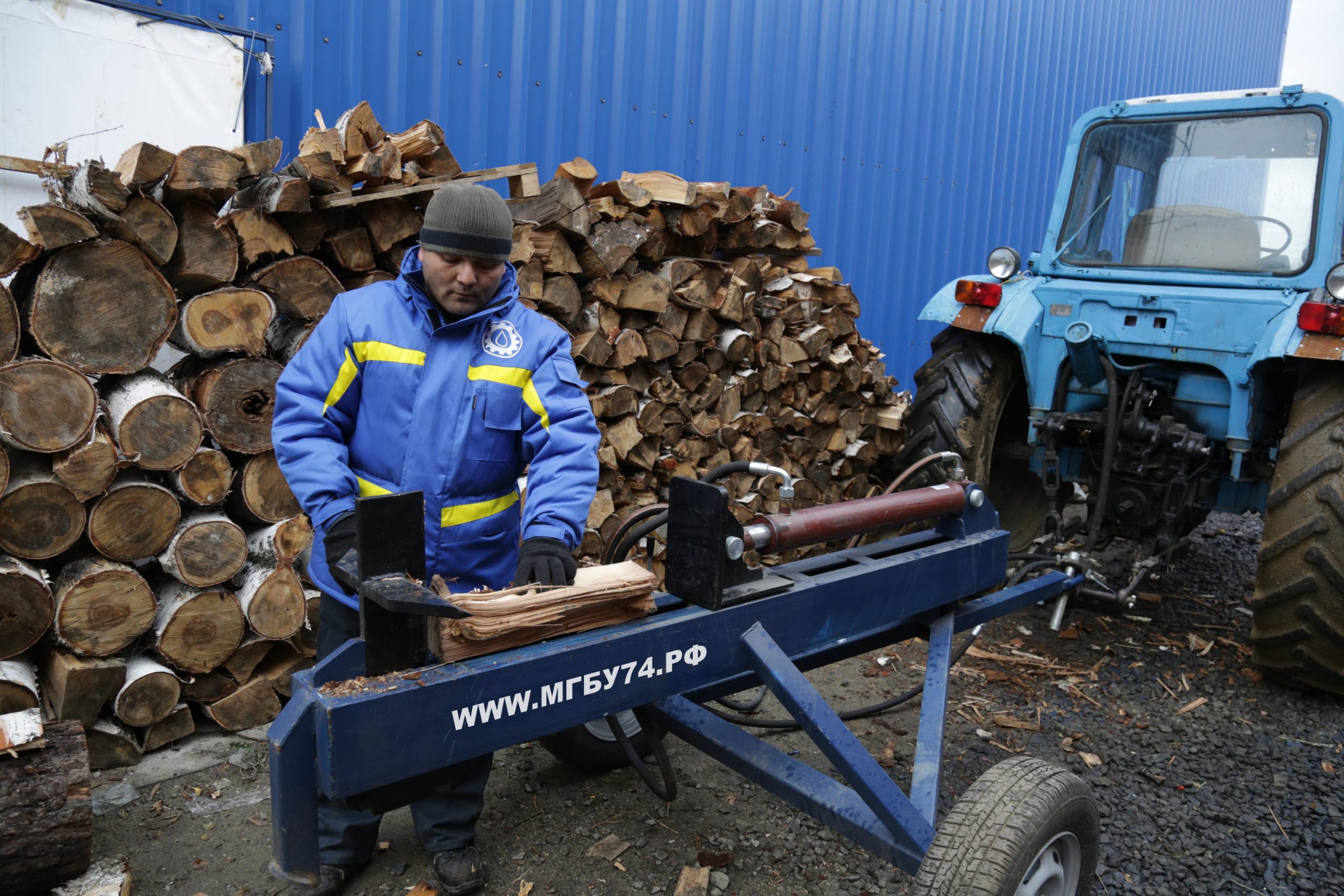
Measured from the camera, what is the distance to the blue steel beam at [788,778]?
83.2 inches

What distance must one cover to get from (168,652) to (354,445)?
1.31 meters

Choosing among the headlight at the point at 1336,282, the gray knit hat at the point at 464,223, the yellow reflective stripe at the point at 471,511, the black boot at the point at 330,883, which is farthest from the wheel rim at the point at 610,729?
the headlight at the point at 1336,282

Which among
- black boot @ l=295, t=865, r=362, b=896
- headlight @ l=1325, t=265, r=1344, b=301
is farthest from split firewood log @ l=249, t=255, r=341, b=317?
headlight @ l=1325, t=265, r=1344, b=301

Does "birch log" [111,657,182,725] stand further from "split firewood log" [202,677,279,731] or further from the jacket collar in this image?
the jacket collar

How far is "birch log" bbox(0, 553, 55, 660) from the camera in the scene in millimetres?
2814

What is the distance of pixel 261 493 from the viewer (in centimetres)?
327

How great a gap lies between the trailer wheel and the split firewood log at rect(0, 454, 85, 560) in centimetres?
164

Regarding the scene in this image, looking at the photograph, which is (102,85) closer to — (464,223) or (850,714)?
(464,223)

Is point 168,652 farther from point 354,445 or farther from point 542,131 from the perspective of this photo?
point 542,131

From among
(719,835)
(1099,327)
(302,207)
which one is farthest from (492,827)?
(1099,327)

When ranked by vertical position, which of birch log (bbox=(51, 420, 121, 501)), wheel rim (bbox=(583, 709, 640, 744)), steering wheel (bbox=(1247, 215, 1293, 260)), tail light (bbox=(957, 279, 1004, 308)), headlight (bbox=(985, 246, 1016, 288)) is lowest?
wheel rim (bbox=(583, 709, 640, 744))

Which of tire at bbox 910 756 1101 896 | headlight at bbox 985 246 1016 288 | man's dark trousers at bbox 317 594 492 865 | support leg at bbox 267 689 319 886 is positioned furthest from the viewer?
headlight at bbox 985 246 1016 288

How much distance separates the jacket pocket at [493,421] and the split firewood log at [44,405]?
52.1 inches

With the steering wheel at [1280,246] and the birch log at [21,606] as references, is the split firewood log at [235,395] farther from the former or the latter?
the steering wheel at [1280,246]
